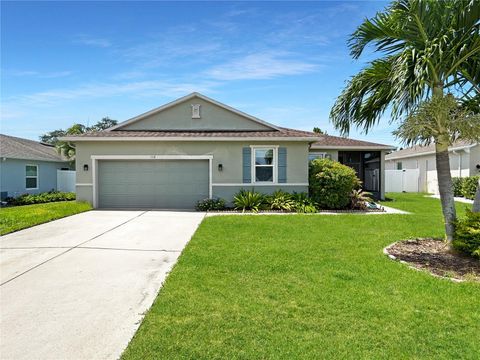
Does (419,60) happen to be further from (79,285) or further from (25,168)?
(25,168)

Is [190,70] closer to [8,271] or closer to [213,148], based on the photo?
[213,148]

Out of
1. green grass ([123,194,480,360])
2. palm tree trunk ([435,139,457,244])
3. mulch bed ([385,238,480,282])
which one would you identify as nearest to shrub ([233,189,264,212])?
green grass ([123,194,480,360])

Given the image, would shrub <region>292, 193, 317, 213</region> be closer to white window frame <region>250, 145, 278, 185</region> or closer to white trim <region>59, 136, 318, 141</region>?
white window frame <region>250, 145, 278, 185</region>

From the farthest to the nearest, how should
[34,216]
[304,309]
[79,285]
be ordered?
[34,216], [79,285], [304,309]

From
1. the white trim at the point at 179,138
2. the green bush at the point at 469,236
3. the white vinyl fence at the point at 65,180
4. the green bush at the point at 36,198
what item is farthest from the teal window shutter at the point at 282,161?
the white vinyl fence at the point at 65,180

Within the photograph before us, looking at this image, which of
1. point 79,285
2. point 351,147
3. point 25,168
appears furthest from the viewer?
point 25,168

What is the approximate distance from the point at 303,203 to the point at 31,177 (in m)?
17.3

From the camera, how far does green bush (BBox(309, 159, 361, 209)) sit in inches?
519

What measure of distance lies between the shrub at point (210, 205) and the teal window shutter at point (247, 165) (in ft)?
4.88

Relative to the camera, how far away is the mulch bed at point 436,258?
5088 millimetres

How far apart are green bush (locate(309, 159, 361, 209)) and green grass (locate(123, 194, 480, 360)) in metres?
6.96

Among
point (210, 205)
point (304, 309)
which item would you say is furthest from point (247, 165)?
point (304, 309)

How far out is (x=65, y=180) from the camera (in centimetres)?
2225

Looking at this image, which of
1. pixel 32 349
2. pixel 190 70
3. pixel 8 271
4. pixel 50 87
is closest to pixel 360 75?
pixel 32 349
